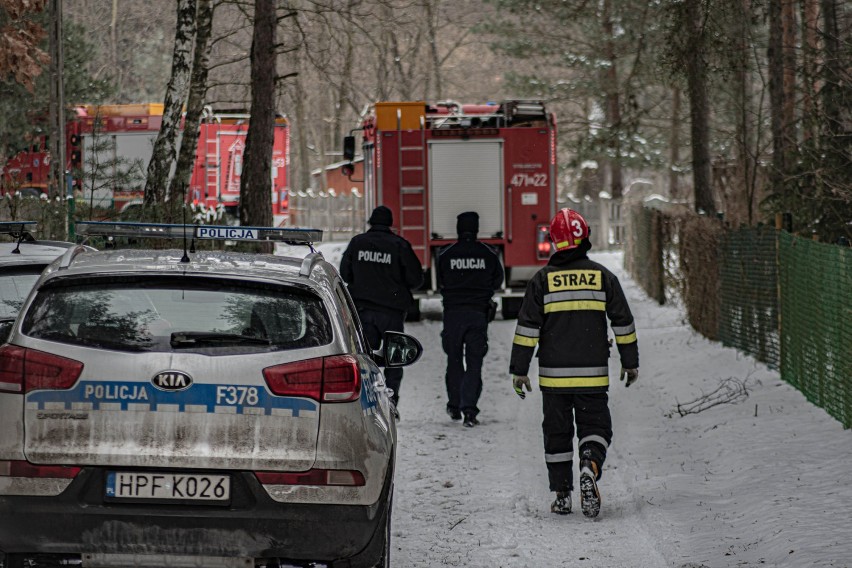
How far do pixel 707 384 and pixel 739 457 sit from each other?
157 inches

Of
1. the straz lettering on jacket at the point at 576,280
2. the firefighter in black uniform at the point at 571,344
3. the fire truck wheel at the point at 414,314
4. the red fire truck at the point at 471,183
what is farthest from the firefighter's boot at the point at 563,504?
the fire truck wheel at the point at 414,314

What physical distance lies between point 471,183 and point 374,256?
30.4ft

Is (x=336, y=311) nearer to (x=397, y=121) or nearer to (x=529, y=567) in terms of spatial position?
(x=529, y=567)

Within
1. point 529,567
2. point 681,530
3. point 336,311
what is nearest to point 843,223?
point 681,530

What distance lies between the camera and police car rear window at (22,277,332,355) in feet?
16.4

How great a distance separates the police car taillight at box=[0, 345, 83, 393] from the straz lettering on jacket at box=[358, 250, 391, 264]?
6.61 m

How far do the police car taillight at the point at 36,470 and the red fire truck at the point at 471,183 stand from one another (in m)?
15.7

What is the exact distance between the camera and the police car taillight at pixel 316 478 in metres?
4.91

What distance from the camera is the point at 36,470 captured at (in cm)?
484

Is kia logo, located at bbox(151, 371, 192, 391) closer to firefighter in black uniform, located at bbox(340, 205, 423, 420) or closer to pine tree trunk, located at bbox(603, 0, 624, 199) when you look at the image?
firefighter in black uniform, located at bbox(340, 205, 423, 420)

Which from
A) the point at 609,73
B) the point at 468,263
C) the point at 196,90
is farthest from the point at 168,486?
the point at 609,73

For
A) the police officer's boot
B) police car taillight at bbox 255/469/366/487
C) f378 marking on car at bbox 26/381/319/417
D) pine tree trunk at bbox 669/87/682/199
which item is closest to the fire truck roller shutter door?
the police officer's boot

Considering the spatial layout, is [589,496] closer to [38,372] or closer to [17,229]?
[38,372]

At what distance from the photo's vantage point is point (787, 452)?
927 cm
